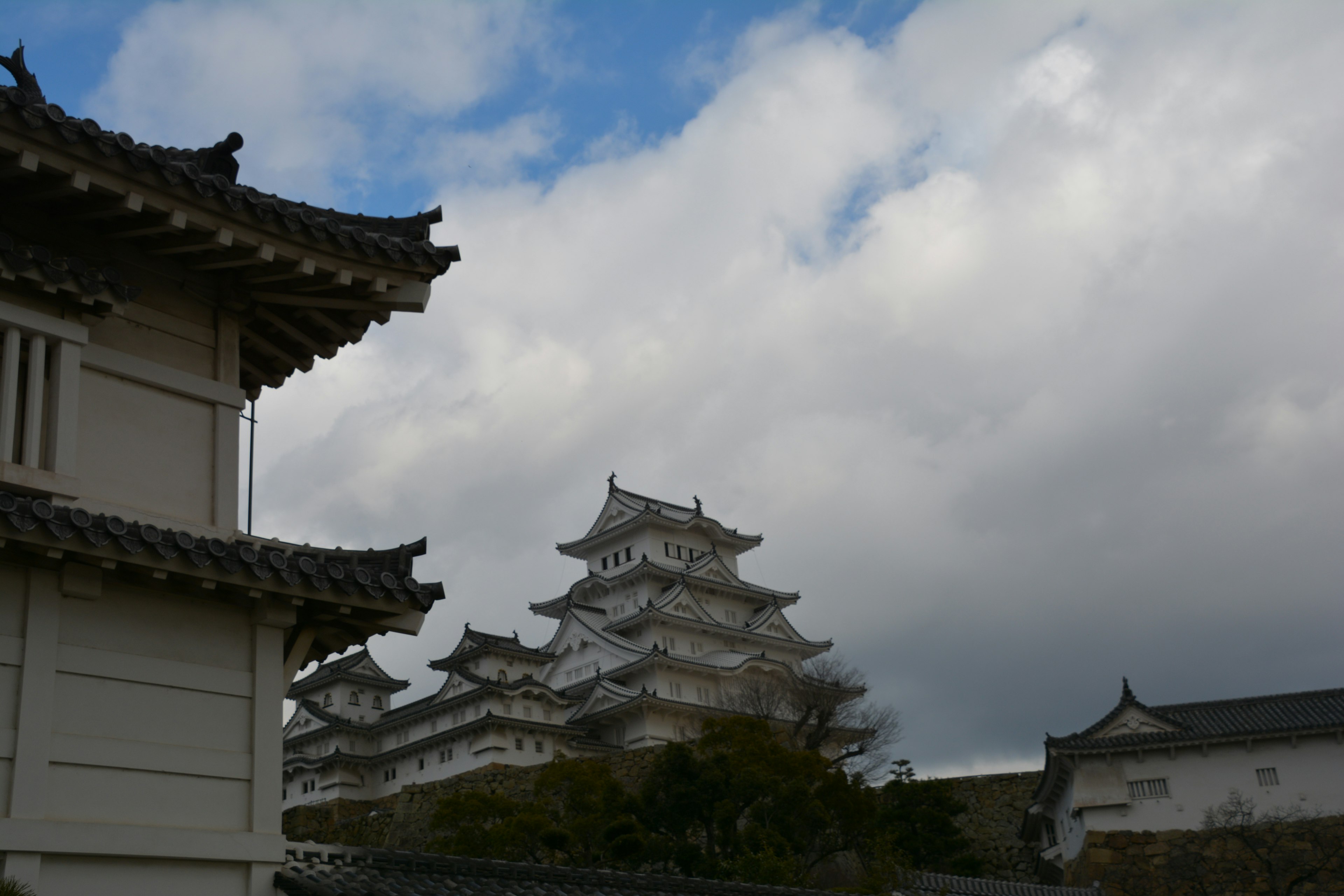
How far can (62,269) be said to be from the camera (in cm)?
669

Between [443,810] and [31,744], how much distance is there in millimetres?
22479

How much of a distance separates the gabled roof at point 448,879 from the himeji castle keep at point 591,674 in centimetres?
2979

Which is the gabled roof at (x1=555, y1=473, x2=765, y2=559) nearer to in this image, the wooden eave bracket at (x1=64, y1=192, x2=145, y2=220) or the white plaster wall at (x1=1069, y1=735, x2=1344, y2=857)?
the white plaster wall at (x1=1069, y1=735, x2=1344, y2=857)

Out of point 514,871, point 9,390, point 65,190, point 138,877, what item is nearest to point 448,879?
point 514,871

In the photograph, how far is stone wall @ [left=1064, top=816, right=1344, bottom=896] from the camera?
77.4 ft

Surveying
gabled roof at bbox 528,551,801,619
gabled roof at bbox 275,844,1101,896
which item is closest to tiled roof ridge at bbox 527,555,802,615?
gabled roof at bbox 528,551,801,619

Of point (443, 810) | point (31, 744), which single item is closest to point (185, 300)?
point (31, 744)

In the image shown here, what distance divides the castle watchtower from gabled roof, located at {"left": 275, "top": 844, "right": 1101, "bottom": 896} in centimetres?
33

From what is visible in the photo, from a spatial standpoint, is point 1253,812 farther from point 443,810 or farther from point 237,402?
point 237,402

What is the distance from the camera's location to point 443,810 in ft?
89.0

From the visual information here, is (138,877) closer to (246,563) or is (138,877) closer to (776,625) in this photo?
(246,563)

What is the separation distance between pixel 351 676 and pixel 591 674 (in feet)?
35.0

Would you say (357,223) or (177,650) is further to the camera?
(357,223)

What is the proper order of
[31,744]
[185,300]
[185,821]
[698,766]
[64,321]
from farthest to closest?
[698,766] < [185,300] < [64,321] < [185,821] < [31,744]
